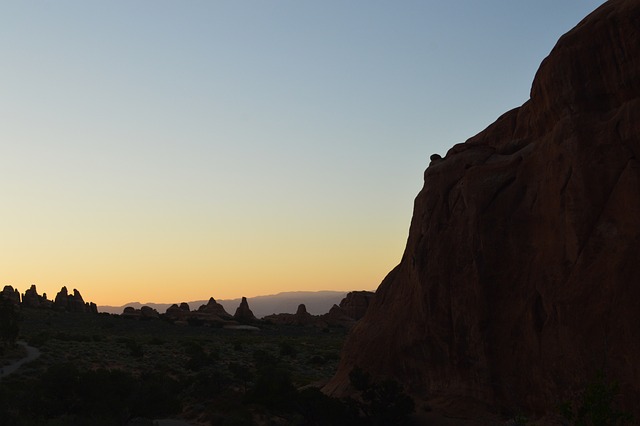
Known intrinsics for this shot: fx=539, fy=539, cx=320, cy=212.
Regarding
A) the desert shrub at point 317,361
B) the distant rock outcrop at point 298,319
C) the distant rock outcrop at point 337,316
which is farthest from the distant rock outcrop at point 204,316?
the desert shrub at point 317,361

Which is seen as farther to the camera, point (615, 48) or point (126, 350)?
point (126, 350)

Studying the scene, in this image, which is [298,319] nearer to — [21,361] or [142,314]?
[142,314]

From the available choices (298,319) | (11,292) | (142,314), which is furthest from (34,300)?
(298,319)

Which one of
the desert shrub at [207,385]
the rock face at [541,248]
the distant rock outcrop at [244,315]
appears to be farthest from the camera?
the distant rock outcrop at [244,315]

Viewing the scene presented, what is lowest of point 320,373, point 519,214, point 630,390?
point 320,373

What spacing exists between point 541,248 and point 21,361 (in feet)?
148

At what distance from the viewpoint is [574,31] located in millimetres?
20125

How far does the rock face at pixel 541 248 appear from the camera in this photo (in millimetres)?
17484

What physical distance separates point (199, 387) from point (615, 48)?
96.4 ft

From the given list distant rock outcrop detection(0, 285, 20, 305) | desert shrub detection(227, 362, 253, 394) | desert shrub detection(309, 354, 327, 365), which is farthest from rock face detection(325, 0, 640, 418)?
distant rock outcrop detection(0, 285, 20, 305)

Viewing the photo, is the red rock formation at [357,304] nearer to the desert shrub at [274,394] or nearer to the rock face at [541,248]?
the desert shrub at [274,394]

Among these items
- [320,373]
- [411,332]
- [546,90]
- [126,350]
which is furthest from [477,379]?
[126,350]

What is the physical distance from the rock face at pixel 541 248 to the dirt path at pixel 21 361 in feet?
97.3

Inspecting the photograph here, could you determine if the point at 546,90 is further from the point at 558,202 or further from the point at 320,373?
the point at 320,373
